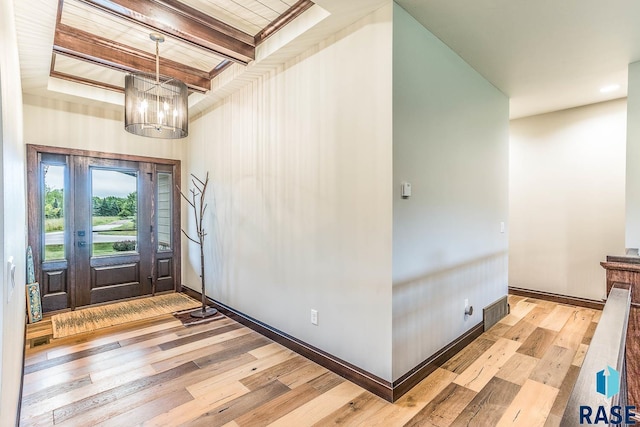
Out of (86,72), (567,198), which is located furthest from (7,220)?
(567,198)

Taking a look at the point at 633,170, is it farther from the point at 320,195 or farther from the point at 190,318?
the point at 190,318

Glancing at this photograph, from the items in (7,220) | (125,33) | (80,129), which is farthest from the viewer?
(80,129)

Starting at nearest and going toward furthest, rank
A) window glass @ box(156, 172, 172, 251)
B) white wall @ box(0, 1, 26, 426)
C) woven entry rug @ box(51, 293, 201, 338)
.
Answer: white wall @ box(0, 1, 26, 426) < woven entry rug @ box(51, 293, 201, 338) < window glass @ box(156, 172, 172, 251)

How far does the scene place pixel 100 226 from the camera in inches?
173

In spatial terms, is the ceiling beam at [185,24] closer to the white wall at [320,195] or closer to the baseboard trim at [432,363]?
the white wall at [320,195]

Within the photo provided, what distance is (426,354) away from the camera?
8.46 ft

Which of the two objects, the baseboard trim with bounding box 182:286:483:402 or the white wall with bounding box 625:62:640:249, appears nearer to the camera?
the baseboard trim with bounding box 182:286:483:402

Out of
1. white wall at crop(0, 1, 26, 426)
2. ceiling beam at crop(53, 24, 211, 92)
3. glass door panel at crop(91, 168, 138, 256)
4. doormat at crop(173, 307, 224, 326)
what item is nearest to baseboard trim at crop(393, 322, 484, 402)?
white wall at crop(0, 1, 26, 426)

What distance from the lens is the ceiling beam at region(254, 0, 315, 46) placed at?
2426 mm

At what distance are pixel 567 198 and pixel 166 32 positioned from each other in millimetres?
5011

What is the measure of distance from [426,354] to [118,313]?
370 cm

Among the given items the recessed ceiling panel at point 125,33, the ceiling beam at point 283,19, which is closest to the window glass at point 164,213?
the recessed ceiling panel at point 125,33

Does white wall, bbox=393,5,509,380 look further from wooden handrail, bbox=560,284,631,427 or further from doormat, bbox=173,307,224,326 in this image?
doormat, bbox=173,307,224,326

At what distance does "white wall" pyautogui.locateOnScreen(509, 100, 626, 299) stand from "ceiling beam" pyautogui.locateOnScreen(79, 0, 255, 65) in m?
4.07
